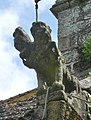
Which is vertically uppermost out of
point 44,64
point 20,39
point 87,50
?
point 87,50

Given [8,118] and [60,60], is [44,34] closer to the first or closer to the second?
[60,60]

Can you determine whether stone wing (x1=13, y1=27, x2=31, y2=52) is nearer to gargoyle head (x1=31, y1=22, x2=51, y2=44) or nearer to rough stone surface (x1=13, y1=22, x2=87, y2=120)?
rough stone surface (x1=13, y1=22, x2=87, y2=120)

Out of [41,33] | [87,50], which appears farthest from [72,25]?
[41,33]

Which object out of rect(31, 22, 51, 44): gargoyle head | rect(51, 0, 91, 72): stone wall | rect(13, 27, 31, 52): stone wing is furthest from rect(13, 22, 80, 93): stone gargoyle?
rect(51, 0, 91, 72): stone wall

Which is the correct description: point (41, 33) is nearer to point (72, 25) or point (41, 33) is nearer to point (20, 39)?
point (20, 39)

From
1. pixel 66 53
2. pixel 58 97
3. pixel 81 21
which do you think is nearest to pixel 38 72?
pixel 58 97

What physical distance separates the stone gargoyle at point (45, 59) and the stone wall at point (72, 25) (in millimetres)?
5507

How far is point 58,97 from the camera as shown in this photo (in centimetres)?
883

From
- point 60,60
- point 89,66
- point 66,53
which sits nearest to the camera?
point 60,60

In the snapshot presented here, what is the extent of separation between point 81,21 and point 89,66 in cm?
248

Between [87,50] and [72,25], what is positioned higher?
[72,25]

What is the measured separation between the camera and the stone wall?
52.0ft

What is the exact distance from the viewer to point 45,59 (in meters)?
9.70

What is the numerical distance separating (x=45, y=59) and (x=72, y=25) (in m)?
7.17
